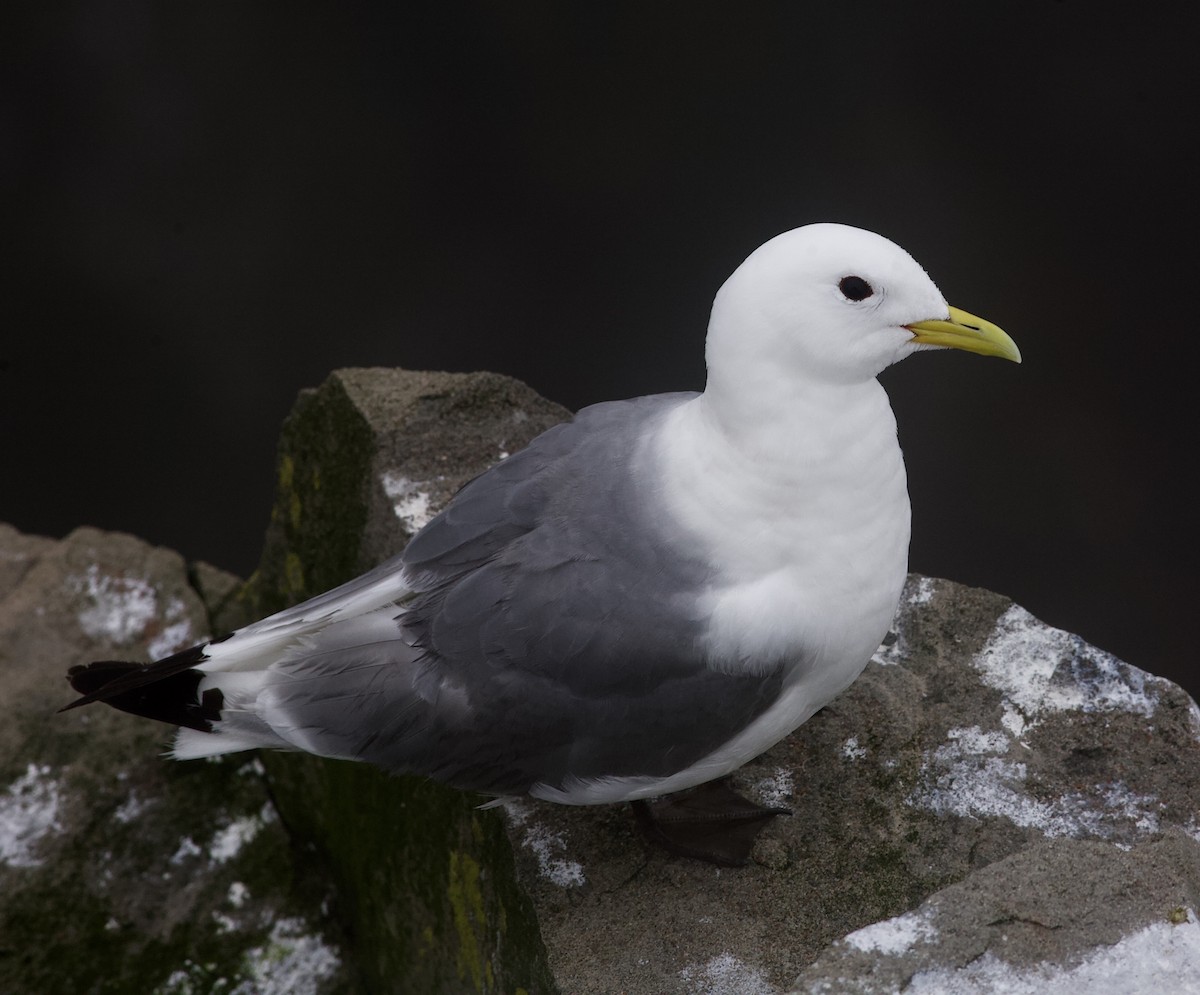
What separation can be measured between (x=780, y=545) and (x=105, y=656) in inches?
85.6

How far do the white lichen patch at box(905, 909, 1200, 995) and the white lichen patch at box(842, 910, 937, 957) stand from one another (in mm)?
54

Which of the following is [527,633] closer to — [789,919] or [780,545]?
[780,545]

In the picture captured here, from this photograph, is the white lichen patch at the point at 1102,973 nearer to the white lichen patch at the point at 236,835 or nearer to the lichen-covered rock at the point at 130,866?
the lichen-covered rock at the point at 130,866

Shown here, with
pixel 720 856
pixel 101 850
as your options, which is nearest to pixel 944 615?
pixel 720 856

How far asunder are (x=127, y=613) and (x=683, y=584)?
6.82ft

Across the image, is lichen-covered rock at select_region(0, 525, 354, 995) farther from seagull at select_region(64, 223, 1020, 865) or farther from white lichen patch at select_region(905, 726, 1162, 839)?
white lichen patch at select_region(905, 726, 1162, 839)

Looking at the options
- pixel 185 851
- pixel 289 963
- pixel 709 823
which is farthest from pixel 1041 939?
pixel 185 851

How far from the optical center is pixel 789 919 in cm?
250

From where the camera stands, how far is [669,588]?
7.54ft

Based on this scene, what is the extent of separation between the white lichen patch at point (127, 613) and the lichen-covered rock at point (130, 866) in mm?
85

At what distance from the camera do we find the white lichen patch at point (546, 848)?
8.58ft

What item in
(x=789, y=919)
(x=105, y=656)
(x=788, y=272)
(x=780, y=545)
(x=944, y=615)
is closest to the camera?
(x=788, y=272)

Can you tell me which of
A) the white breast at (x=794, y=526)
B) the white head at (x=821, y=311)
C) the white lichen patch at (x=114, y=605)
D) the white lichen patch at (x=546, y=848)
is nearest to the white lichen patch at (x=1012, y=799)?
the white breast at (x=794, y=526)

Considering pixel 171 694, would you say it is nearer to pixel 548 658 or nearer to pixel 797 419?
pixel 548 658
